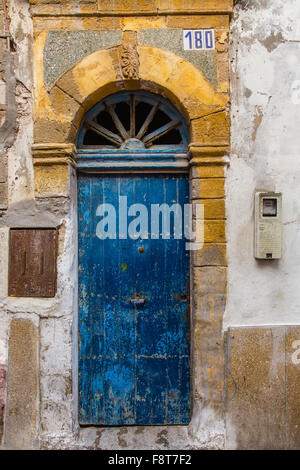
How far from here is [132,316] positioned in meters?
3.32

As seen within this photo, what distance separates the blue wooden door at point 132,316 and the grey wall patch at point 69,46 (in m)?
1.02

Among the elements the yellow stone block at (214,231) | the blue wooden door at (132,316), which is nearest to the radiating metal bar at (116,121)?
the blue wooden door at (132,316)

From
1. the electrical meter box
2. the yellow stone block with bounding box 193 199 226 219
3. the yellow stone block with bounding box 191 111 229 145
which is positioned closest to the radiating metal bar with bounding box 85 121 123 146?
the yellow stone block with bounding box 191 111 229 145

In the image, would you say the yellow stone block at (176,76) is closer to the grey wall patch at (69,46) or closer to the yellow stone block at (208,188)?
the grey wall patch at (69,46)

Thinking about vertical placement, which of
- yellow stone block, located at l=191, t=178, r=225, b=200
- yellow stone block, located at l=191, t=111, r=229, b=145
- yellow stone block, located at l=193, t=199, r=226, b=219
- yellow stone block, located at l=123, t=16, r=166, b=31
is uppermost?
yellow stone block, located at l=123, t=16, r=166, b=31

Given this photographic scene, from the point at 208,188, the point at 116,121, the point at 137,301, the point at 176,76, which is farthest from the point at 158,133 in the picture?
the point at 137,301

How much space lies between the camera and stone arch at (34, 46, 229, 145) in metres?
3.07

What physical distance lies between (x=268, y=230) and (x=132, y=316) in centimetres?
154

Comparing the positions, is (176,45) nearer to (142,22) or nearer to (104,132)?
(142,22)

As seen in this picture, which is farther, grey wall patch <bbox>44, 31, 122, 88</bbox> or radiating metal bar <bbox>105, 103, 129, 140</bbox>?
radiating metal bar <bbox>105, 103, 129, 140</bbox>

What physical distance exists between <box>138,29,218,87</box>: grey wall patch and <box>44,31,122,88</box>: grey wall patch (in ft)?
0.84

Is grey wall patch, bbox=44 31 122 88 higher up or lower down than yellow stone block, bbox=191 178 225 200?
higher up

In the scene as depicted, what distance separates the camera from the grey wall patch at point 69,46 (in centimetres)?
308

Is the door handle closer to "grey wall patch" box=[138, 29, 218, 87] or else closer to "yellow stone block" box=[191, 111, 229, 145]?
"yellow stone block" box=[191, 111, 229, 145]
